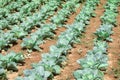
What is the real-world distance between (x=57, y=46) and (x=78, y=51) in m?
0.88

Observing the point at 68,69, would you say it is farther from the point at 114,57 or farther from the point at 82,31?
the point at 82,31

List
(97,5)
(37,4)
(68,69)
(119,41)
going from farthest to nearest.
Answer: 1. (97,5)
2. (37,4)
3. (119,41)
4. (68,69)

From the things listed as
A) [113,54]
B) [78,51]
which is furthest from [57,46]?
[113,54]

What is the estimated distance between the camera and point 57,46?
1103 centimetres

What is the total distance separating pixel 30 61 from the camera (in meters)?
10.2

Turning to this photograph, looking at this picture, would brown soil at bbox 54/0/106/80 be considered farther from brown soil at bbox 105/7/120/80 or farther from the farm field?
brown soil at bbox 105/7/120/80

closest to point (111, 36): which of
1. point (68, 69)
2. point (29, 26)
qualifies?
point (29, 26)

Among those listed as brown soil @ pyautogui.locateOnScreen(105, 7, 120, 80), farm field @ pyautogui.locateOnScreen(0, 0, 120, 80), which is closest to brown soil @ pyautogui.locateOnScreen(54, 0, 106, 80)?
farm field @ pyautogui.locateOnScreen(0, 0, 120, 80)

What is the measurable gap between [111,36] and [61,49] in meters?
4.02

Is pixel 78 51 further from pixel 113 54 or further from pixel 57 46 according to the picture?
pixel 113 54

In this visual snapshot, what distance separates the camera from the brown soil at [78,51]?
9524mm

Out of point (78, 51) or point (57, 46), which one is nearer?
point (57, 46)

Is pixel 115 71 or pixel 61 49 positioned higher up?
pixel 61 49

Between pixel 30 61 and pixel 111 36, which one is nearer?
pixel 30 61
